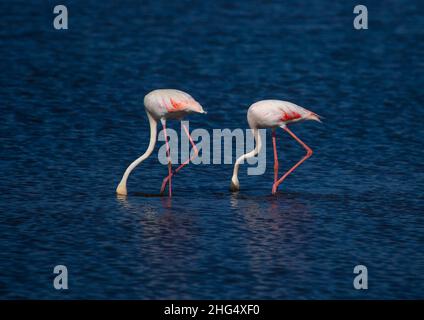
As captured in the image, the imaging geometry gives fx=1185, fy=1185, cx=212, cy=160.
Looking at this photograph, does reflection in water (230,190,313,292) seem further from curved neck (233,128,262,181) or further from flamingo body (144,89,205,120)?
flamingo body (144,89,205,120)

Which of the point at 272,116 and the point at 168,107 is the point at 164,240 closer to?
the point at 168,107

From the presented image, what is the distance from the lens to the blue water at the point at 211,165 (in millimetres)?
13367

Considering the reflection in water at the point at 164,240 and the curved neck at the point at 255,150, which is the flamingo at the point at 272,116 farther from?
the reflection in water at the point at 164,240

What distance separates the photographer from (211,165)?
1845 centimetres

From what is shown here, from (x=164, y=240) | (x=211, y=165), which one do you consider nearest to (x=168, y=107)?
(x=211, y=165)

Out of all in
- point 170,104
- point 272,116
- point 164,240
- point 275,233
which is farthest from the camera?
point 272,116

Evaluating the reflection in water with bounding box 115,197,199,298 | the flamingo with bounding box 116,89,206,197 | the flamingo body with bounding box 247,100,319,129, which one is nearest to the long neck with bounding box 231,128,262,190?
the flamingo body with bounding box 247,100,319,129

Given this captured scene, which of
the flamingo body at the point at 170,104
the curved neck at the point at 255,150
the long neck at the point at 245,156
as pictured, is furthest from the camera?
the curved neck at the point at 255,150

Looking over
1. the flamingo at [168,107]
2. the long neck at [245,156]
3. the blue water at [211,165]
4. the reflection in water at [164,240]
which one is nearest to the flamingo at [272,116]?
the long neck at [245,156]

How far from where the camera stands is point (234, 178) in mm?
16672

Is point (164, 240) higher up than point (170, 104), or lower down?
lower down
